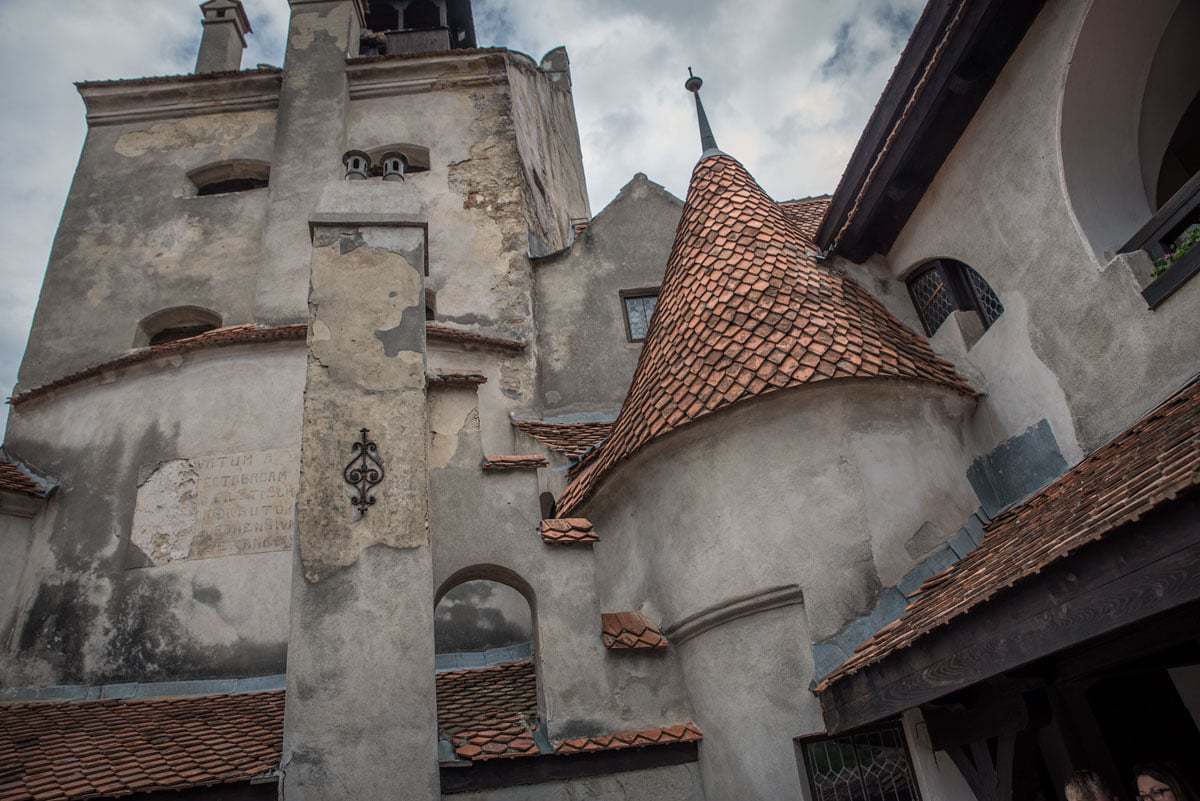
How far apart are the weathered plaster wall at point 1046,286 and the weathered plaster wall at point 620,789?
146 inches

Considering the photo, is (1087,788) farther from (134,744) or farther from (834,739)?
(134,744)

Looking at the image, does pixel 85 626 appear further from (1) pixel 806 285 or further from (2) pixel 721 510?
(1) pixel 806 285

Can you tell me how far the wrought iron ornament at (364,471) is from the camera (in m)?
6.14

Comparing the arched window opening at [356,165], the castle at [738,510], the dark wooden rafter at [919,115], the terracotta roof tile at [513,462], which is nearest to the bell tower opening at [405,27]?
the castle at [738,510]

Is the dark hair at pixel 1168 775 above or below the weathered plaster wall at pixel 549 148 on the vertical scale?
below

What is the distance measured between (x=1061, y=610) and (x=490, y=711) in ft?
14.2

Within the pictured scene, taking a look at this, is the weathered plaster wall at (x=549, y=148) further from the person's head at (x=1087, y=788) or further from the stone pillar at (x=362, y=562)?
the person's head at (x=1087, y=788)

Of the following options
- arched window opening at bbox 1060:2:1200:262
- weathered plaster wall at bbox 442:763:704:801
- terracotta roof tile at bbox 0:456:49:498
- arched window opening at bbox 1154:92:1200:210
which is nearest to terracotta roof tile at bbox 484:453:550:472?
weathered plaster wall at bbox 442:763:704:801

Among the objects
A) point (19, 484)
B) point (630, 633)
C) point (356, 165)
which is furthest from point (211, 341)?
point (630, 633)

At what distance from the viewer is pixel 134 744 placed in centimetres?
663

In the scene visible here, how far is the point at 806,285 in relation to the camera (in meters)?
7.82

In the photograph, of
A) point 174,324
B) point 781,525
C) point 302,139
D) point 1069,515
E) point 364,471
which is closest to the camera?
point 1069,515

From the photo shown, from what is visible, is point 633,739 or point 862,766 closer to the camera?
point 862,766

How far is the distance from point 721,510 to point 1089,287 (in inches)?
123
